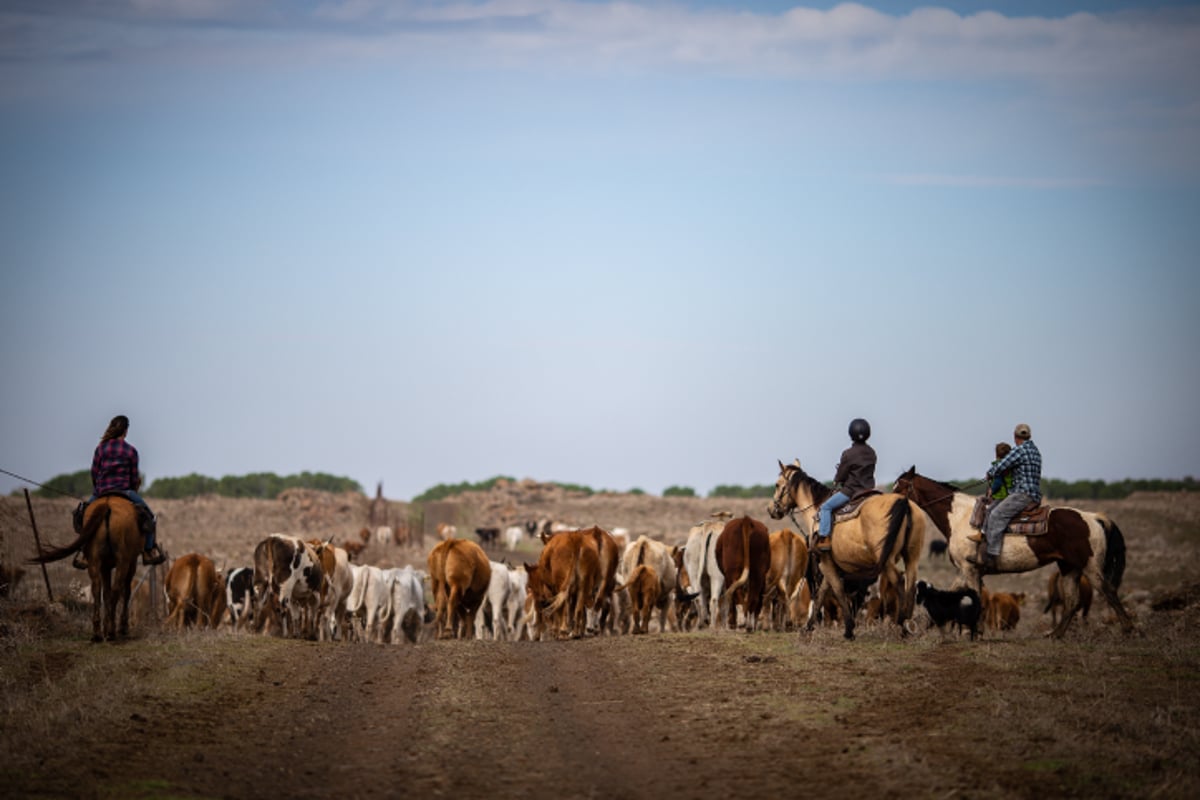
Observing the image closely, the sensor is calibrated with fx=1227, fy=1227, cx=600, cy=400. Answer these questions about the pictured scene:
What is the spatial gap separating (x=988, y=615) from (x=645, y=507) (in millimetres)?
64832

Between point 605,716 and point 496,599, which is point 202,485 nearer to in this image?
point 496,599

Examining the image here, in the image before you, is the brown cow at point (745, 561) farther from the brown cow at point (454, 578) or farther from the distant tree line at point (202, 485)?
the distant tree line at point (202, 485)

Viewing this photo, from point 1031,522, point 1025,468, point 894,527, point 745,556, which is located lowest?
point 745,556

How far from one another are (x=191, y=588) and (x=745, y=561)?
1034cm

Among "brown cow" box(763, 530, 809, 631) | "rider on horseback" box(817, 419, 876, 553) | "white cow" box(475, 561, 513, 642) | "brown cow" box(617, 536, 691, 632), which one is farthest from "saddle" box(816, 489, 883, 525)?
"white cow" box(475, 561, 513, 642)

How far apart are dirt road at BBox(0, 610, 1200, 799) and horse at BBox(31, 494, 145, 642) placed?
2.82ft

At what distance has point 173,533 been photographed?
5866cm

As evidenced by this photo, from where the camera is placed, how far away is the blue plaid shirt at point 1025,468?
1683 cm

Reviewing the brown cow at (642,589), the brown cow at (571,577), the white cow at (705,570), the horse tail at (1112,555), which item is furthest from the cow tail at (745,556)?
the horse tail at (1112,555)

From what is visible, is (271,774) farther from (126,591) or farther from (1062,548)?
(1062,548)

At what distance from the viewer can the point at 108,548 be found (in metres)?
16.1

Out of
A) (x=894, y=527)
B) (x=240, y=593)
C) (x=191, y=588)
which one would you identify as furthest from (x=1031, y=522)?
(x=240, y=593)

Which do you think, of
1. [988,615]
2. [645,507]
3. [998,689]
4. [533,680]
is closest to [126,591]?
[533,680]

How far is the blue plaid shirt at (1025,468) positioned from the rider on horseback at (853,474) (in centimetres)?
180
